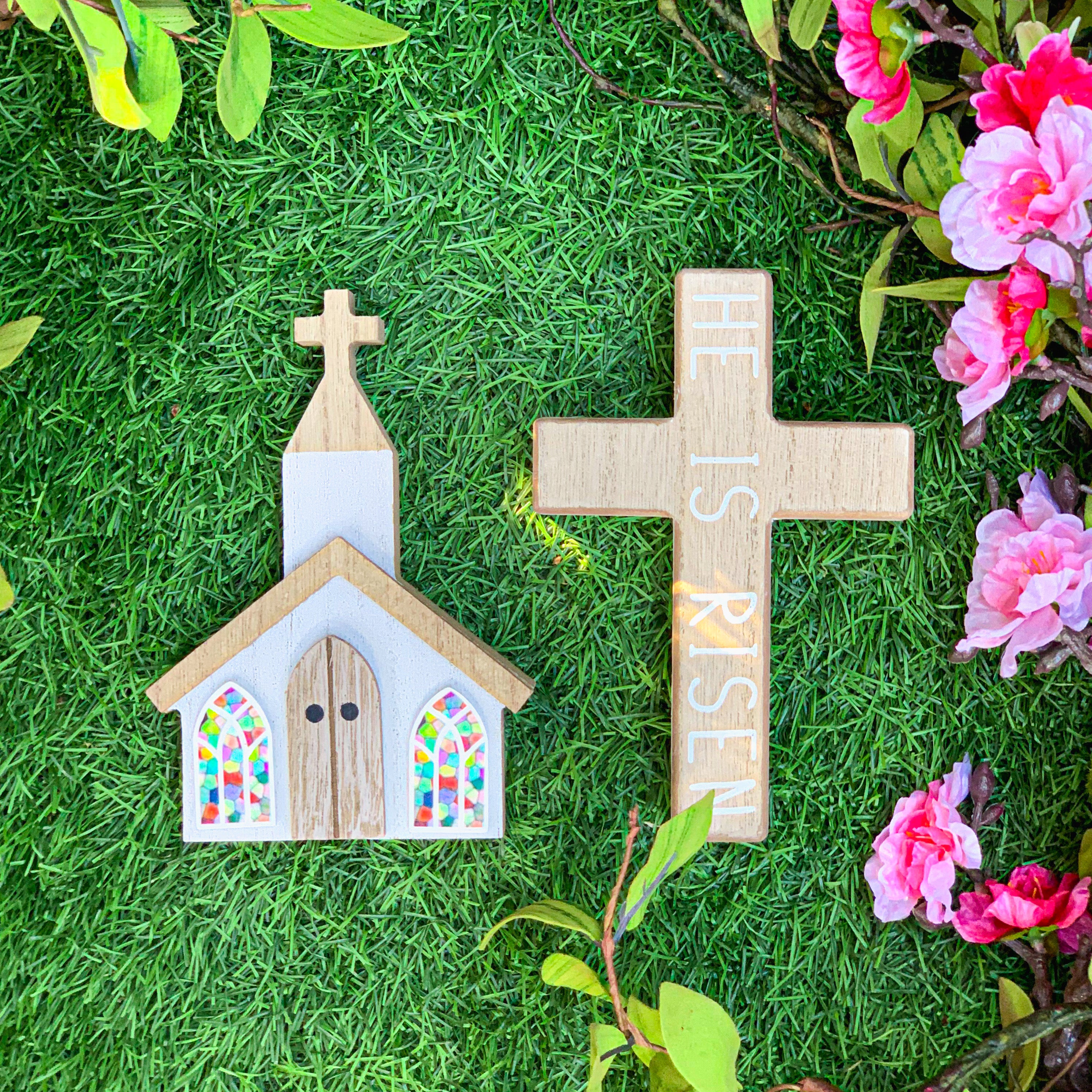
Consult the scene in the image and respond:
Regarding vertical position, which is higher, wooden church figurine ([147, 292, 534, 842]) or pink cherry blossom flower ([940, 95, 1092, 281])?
pink cherry blossom flower ([940, 95, 1092, 281])

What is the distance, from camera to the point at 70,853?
961 mm

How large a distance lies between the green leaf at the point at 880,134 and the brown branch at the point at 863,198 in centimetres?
2

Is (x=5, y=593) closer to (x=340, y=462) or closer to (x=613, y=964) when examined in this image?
(x=340, y=462)

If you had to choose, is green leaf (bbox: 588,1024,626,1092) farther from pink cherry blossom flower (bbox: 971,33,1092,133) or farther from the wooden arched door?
pink cherry blossom flower (bbox: 971,33,1092,133)

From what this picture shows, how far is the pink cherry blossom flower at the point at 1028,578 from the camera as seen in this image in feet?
2.85

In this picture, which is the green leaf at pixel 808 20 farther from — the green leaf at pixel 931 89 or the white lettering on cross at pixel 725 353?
the white lettering on cross at pixel 725 353

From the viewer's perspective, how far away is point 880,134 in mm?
882

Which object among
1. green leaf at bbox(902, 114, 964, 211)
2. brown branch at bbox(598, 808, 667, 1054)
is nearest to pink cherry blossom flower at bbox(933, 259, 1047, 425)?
green leaf at bbox(902, 114, 964, 211)

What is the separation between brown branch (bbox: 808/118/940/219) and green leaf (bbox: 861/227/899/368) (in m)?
0.03

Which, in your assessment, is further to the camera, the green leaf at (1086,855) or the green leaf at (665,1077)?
the green leaf at (1086,855)

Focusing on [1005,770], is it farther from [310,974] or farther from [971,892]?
[310,974]

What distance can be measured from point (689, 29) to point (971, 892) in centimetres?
94

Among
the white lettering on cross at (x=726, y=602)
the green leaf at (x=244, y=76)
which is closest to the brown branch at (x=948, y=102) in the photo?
the white lettering on cross at (x=726, y=602)

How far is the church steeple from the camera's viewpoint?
90cm
